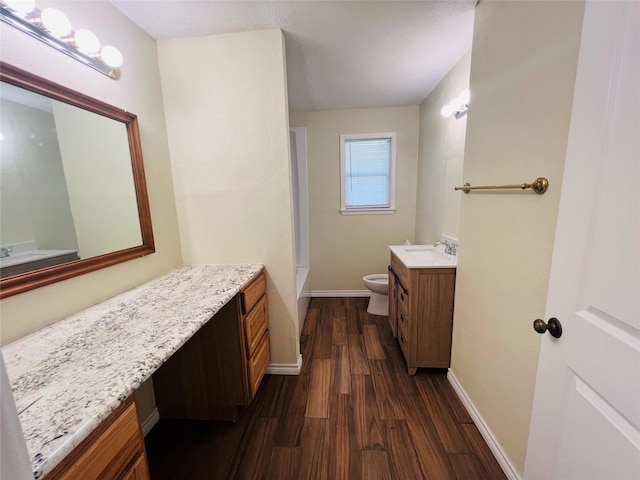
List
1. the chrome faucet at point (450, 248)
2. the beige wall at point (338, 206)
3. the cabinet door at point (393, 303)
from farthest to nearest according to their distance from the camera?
the beige wall at point (338, 206)
the cabinet door at point (393, 303)
the chrome faucet at point (450, 248)

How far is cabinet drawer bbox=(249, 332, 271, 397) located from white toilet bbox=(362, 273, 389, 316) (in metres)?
1.38

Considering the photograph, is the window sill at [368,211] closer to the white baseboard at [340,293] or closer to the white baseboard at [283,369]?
the white baseboard at [340,293]

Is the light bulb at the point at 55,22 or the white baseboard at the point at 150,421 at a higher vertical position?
the light bulb at the point at 55,22

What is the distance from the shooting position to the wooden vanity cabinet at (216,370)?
147cm

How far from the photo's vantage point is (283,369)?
1.97 meters

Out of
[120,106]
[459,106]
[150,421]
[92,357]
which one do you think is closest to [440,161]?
[459,106]

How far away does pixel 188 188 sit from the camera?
5.85 feet

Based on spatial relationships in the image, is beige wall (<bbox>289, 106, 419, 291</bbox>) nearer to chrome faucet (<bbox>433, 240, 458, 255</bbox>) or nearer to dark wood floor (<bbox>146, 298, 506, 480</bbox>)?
chrome faucet (<bbox>433, 240, 458, 255</bbox>)

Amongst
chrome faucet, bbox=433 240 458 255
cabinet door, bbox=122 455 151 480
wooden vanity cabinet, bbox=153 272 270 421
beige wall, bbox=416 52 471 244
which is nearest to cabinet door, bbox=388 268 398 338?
chrome faucet, bbox=433 240 458 255

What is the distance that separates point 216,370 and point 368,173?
264 centimetres

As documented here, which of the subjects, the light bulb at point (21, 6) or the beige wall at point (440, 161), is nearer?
the light bulb at point (21, 6)

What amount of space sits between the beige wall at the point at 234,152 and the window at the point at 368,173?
161cm

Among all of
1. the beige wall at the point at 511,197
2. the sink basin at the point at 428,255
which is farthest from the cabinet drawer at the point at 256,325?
the beige wall at the point at 511,197

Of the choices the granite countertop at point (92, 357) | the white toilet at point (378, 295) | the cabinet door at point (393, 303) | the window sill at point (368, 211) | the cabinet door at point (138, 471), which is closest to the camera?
the granite countertop at point (92, 357)
